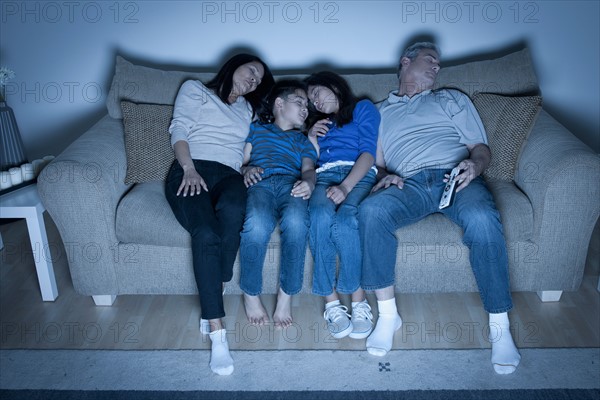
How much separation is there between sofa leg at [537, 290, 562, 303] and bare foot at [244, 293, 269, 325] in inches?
43.4

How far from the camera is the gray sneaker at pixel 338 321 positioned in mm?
2062

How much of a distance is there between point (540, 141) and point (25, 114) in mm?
2581

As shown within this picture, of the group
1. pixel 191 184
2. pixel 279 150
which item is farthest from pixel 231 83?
pixel 191 184

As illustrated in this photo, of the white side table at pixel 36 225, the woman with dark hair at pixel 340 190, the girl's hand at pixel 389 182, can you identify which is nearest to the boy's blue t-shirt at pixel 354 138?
the woman with dark hair at pixel 340 190

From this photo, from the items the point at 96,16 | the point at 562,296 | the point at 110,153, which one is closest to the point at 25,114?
the point at 96,16

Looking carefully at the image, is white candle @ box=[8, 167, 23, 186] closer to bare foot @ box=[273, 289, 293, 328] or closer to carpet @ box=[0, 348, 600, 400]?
carpet @ box=[0, 348, 600, 400]

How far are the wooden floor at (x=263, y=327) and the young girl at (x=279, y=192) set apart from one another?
0.11 meters

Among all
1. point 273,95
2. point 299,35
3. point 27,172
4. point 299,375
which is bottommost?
point 299,375

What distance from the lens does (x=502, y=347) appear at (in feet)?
6.34

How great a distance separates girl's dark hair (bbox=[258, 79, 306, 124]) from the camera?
2.41 metres

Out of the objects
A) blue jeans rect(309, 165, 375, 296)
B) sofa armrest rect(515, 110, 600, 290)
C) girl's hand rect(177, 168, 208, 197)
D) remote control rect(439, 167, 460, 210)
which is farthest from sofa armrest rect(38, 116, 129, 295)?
sofa armrest rect(515, 110, 600, 290)

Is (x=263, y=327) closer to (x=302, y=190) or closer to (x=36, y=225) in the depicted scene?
(x=302, y=190)

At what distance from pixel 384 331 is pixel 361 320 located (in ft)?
0.35

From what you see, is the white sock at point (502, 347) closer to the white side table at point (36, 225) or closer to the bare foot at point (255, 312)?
the bare foot at point (255, 312)
